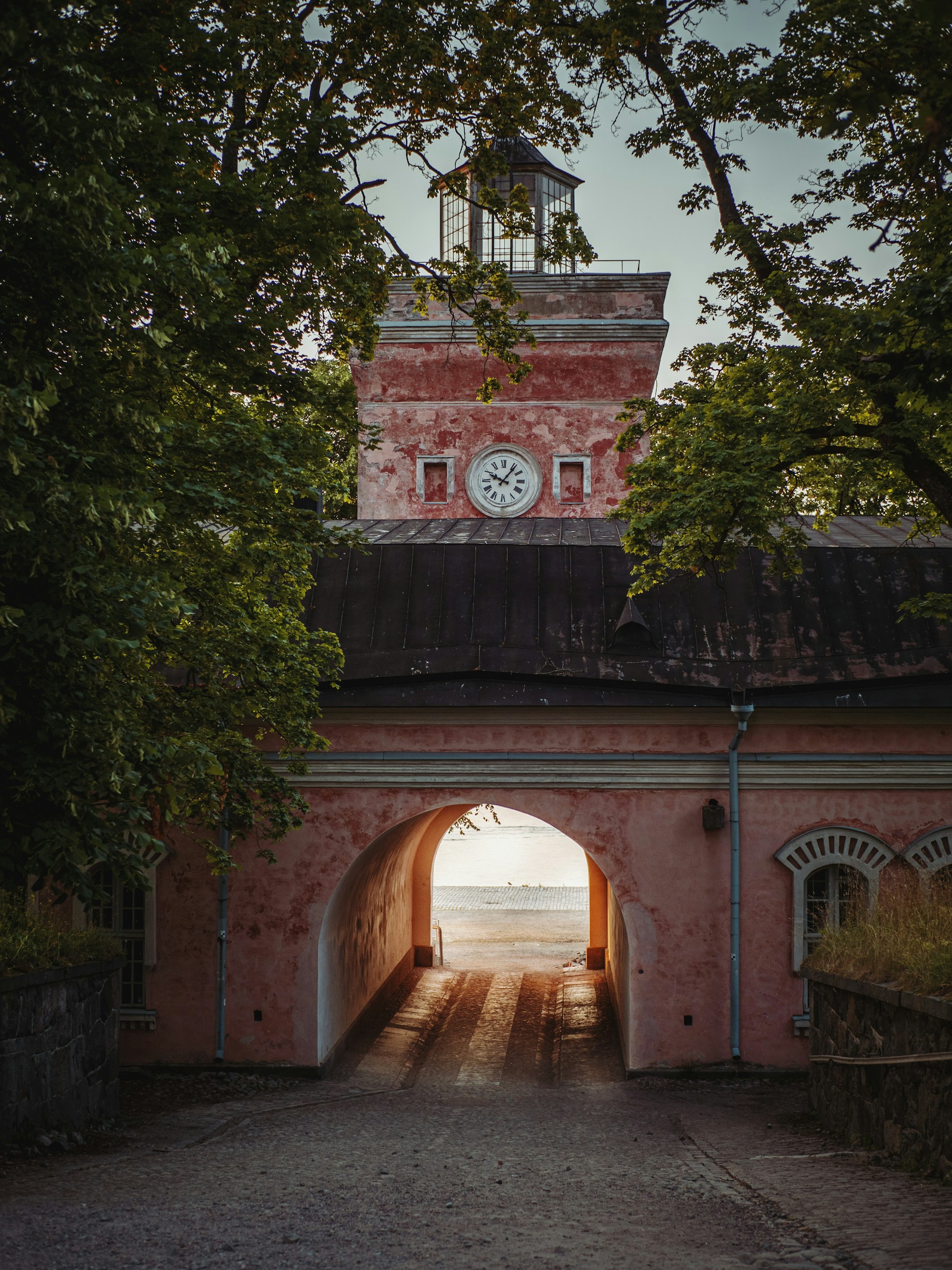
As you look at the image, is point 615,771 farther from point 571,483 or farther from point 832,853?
point 571,483

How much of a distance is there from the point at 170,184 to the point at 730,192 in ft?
21.0

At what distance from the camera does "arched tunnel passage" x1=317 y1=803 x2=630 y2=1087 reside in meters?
13.6

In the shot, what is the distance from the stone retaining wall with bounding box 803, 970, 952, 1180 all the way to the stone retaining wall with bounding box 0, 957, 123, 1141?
6593 millimetres

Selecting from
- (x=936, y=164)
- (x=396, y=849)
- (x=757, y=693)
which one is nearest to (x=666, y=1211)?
(x=757, y=693)

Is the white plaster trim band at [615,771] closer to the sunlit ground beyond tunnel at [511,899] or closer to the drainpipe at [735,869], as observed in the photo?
the drainpipe at [735,869]

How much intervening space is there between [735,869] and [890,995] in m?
4.86

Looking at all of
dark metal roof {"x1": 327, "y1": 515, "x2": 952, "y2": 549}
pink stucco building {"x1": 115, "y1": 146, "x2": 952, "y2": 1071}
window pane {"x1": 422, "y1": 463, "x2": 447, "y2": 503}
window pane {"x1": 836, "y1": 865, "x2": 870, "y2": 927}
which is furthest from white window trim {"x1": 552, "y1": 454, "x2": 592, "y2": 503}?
window pane {"x1": 836, "y1": 865, "x2": 870, "y2": 927}

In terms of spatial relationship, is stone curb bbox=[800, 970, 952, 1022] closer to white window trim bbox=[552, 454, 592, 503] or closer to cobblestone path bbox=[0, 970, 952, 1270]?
cobblestone path bbox=[0, 970, 952, 1270]

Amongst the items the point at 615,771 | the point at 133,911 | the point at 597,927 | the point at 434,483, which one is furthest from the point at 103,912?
the point at 434,483

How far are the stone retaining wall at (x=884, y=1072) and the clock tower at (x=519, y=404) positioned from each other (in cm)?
1398

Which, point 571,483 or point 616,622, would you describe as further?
point 571,483

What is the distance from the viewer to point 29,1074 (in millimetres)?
8500

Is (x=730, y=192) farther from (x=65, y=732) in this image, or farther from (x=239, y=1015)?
(x=239, y=1015)

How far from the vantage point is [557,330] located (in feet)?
73.2
